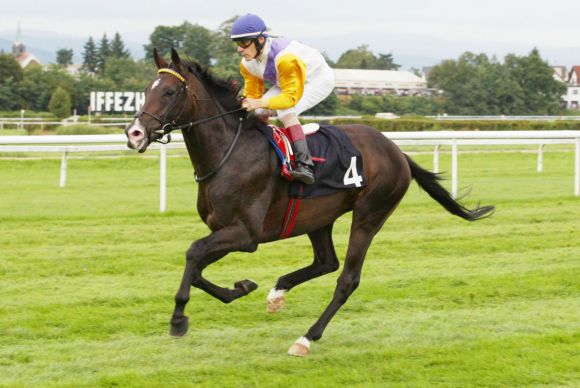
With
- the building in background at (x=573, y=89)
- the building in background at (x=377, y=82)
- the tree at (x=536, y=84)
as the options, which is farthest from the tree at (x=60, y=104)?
the building in background at (x=573, y=89)

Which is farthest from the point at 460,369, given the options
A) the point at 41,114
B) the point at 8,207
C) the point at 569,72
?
the point at 569,72

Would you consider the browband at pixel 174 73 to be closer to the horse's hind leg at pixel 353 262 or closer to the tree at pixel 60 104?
the horse's hind leg at pixel 353 262

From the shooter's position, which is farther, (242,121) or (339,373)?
(242,121)

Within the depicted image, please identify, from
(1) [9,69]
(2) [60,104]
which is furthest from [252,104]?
(1) [9,69]

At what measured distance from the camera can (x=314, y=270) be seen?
18.6 ft

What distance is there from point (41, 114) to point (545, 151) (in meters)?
24.7

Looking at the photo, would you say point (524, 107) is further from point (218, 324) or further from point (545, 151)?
point (218, 324)

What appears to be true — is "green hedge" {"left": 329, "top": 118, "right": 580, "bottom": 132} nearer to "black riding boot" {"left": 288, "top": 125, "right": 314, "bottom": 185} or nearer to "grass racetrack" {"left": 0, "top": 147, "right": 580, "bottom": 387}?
"grass racetrack" {"left": 0, "top": 147, "right": 580, "bottom": 387}

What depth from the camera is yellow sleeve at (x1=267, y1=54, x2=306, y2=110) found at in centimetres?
502

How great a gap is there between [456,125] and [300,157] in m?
26.2

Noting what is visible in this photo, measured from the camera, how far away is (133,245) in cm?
848

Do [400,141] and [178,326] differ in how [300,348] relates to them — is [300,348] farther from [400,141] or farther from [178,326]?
[400,141]

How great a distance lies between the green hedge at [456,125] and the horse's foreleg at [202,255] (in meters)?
23.5

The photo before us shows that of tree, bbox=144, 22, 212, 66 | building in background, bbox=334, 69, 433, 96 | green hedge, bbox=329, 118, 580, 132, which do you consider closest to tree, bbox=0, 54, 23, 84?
tree, bbox=144, 22, 212, 66
